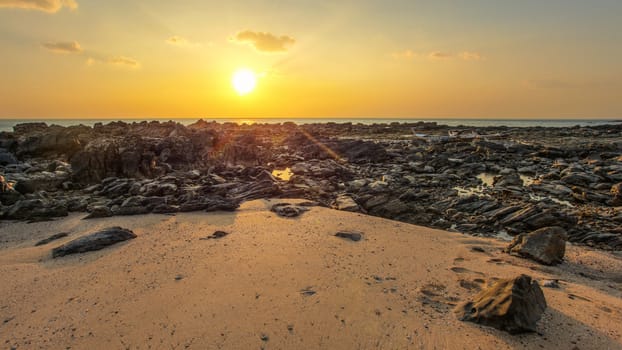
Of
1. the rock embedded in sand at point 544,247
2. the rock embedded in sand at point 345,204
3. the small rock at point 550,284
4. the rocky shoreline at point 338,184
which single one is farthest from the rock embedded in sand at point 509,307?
the rock embedded in sand at point 345,204

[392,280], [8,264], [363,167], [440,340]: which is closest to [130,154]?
[8,264]

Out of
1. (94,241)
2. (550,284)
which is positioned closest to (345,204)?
(550,284)

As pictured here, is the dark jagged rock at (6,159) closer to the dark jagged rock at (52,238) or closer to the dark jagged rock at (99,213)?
the dark jagged rock at (99,213)

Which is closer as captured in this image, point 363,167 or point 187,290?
point 187,290

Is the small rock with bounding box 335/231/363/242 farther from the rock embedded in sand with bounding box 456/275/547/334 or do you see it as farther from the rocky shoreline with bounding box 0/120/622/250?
the rock embedded in sand with bounding box 456/275/547/334

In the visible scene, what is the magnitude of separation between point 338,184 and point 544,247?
11248 mm

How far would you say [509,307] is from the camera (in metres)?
4.94

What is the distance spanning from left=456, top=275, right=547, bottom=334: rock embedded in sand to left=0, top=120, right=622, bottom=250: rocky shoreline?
5908 mm

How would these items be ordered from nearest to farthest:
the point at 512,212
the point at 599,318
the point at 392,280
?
the point at 599,318 → the point at 392,280 → the point at 512,212

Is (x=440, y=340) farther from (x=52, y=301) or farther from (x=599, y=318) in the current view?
(x=52, y=301)

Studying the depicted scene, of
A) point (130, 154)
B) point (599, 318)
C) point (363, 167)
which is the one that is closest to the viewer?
point (599, 318)

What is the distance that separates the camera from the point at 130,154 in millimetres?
18984

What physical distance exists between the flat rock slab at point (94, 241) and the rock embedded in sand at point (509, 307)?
28.7ft

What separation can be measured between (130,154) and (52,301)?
14729 millimetres
